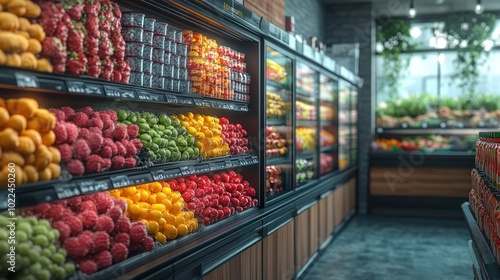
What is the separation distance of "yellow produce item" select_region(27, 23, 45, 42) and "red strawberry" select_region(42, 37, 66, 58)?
0.02 metres

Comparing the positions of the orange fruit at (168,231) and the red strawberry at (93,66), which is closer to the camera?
the red strawberry at (93,66)

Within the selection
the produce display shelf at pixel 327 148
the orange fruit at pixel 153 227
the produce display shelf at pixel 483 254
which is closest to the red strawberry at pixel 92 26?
the orange fruit at pixel 153 227

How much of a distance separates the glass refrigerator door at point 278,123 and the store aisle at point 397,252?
111 centimetres

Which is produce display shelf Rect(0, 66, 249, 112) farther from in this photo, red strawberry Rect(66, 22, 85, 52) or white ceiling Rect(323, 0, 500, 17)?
white ceiling Rect(323, 0, 500, 17)

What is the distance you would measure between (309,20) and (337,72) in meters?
1.72

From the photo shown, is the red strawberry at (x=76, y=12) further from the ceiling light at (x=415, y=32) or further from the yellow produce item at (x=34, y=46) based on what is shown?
the ceiling light at (x=415, y=32)

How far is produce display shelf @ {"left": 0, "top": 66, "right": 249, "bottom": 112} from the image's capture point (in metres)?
1.87

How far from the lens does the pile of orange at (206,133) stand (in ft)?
11.3

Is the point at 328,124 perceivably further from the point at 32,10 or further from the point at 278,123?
the point at 32,10

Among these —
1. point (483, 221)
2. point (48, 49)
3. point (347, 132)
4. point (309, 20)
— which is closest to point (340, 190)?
point (347, 132)

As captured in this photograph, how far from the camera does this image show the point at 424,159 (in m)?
9.14

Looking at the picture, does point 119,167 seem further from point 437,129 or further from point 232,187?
point 437,129

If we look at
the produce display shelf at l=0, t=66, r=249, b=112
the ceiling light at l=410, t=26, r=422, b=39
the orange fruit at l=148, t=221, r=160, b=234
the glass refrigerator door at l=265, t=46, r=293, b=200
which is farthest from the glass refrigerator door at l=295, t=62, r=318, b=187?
the ceiling light at l=410, t=26, r=422, b=39

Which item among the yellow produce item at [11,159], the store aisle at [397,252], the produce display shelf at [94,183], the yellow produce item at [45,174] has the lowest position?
the store aisle at [397,252]
